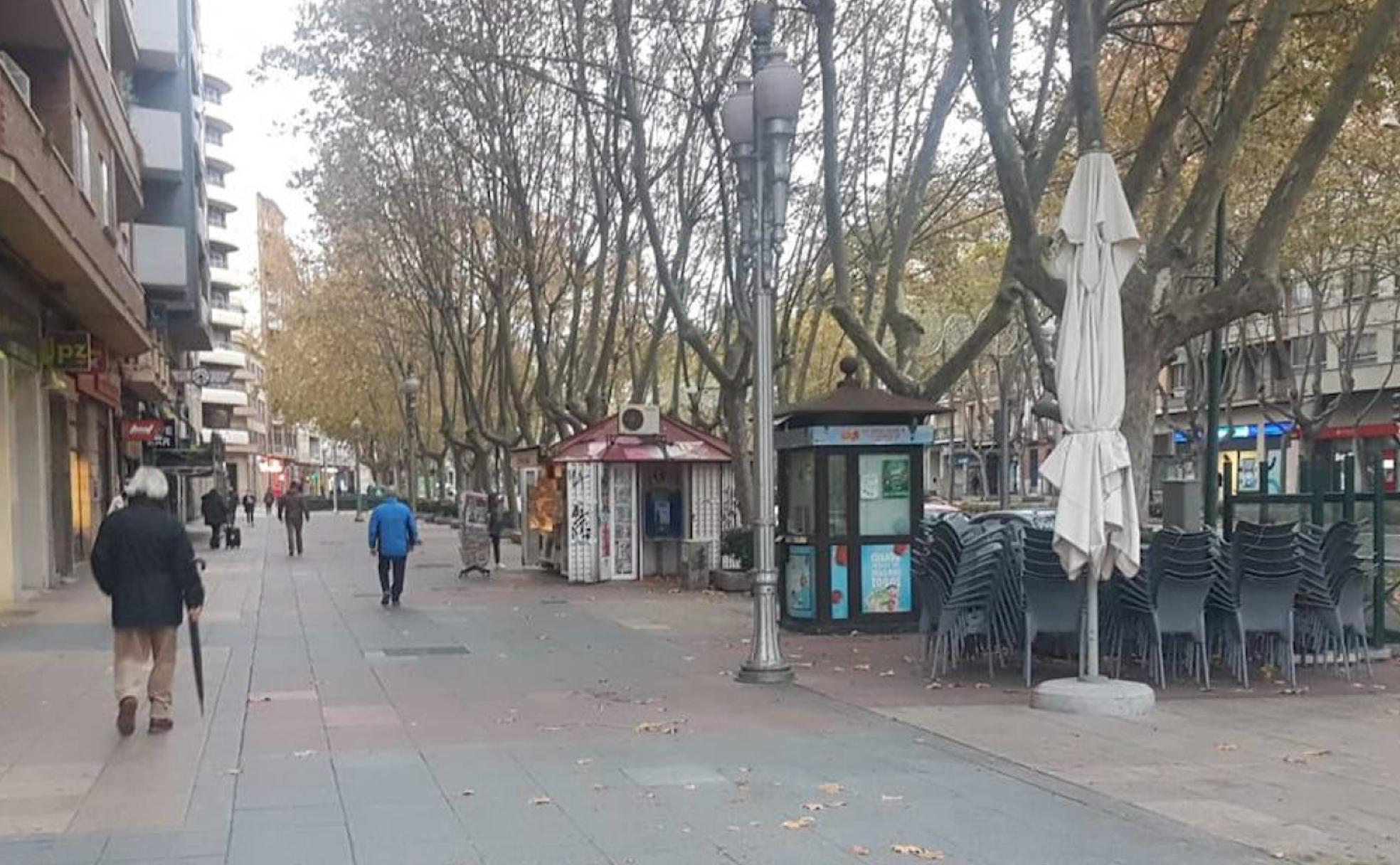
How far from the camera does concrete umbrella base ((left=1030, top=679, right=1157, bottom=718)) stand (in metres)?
Result: 9.59

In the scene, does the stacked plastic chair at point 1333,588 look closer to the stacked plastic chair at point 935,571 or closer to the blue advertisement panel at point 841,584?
the stacked plastic chair at point 935,571

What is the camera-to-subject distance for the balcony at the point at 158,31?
30125 millimetres

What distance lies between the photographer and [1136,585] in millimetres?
10828

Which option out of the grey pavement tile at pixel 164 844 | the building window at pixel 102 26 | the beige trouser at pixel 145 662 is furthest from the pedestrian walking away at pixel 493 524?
the grey pavement tile at pixel 164 844

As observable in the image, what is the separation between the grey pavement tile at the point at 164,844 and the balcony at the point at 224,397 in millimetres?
85744

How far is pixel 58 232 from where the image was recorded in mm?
15633

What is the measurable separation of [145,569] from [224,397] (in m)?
90.6

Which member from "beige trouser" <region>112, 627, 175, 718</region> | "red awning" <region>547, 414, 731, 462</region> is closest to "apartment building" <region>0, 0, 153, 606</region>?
"beige trouser" <region>112, 627, 175, 718</region>

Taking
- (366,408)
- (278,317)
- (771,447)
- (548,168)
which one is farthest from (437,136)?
(278,317)

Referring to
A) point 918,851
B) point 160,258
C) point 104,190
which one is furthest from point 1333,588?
point 160,258

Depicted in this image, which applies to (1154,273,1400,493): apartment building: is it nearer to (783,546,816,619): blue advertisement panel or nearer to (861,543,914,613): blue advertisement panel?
(861,543,914,613): blue advertisement panel

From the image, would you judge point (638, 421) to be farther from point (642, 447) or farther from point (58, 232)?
point (58, 232)

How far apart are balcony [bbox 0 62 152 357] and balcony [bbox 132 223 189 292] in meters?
4.84

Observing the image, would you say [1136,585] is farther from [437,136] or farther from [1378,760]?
[437,136]
